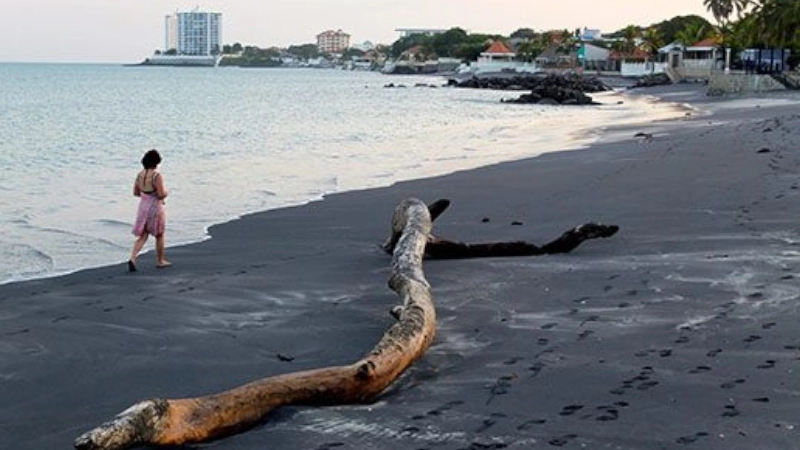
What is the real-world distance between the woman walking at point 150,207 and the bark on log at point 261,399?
472cm

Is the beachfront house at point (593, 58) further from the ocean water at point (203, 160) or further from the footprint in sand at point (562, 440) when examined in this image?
the footprint in sand at point (562, 440)

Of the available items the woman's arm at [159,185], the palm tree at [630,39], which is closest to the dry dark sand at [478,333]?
the woman's arm at [159,185]

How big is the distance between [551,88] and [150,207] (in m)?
63.7

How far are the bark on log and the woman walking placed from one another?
4.72 meters

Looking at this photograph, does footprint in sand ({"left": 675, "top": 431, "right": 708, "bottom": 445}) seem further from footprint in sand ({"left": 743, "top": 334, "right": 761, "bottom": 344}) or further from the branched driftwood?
the branched driftwood

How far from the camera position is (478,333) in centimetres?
755

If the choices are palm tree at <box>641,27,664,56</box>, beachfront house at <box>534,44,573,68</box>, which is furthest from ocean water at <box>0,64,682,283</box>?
beachfront house at <box>534,44,573,68</box>

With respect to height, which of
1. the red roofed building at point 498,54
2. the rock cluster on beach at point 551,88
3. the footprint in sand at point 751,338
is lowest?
the footprint in sand at point 751,338

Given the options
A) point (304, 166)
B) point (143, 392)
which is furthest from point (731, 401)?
point (304, 166)

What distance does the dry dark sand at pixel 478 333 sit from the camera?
5340 millimetres

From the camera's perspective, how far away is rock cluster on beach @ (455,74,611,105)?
6725 cm

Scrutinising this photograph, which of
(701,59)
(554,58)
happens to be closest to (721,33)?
(701,59)

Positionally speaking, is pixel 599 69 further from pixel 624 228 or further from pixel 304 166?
pixel 624 228

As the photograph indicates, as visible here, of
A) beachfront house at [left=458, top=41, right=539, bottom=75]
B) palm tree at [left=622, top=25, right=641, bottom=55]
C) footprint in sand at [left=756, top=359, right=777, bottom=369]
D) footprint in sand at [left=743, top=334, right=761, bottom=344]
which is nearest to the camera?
footprint in sand at [left=756, top=359, right=777, bottom=369]
